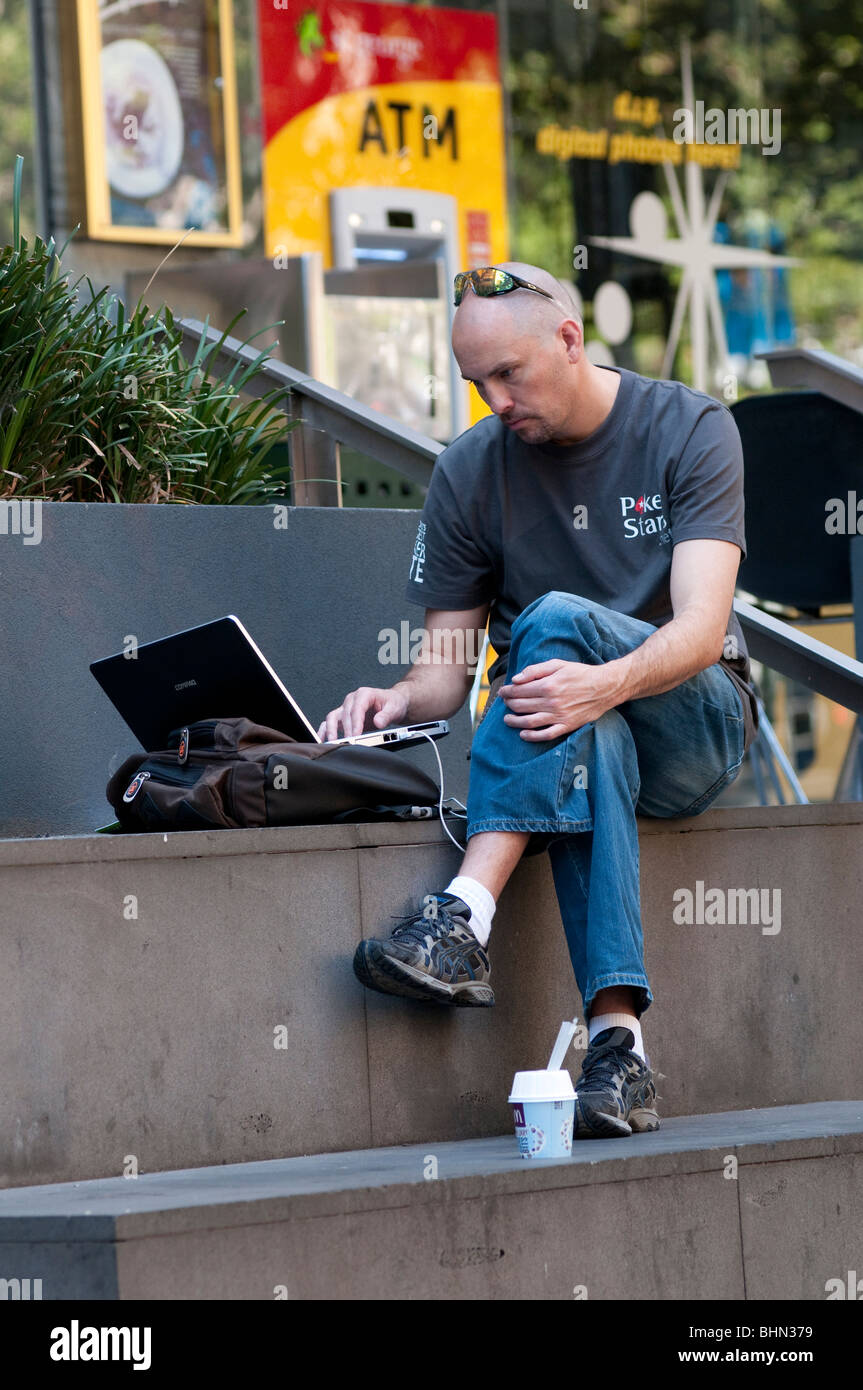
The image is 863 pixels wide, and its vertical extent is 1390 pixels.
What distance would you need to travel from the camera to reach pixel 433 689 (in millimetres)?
3322

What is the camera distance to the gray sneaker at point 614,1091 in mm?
2701

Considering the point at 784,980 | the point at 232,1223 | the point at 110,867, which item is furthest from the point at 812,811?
the point at 232,1223

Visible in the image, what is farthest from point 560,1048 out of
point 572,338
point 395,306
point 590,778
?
point 395,306

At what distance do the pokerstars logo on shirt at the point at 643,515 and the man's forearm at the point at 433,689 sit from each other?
392mm

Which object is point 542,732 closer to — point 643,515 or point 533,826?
point 533,826

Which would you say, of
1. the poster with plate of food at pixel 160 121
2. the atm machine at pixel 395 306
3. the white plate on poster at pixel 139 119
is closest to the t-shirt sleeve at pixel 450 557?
the atm machine at pixel 395 306

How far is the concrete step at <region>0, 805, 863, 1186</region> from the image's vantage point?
257 centimetres

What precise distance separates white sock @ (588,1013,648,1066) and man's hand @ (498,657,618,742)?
413 millimetres

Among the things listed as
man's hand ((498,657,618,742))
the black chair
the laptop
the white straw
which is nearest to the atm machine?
the black chair

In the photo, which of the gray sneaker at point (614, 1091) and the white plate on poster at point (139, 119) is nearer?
the gray sneaker at point (614, 1091)

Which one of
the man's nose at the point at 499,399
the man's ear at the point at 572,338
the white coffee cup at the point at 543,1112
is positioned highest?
the man's ear at the point at 572,338

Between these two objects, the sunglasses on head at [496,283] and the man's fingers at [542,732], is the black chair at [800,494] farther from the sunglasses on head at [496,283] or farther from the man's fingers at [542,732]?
the man's fingers at [542,732]

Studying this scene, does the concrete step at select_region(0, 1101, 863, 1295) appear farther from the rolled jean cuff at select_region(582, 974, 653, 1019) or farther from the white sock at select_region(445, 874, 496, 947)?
the white sock at select_region(445, 874, 496, 947)
